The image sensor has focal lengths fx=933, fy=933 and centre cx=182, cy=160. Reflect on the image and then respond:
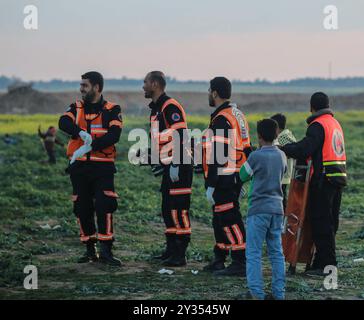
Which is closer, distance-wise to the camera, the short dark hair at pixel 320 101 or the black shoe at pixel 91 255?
the short dark hair at pixel 320 101

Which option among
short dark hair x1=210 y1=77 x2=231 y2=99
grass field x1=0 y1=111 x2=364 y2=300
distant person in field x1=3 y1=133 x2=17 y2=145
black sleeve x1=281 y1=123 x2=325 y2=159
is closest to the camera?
grass field x1=0 y1=111 x2=364 y2=300

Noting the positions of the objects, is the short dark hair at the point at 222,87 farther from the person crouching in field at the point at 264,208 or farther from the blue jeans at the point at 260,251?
the blue jeans at the point at 260,251

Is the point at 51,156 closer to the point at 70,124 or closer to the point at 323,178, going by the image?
the point at 70,124

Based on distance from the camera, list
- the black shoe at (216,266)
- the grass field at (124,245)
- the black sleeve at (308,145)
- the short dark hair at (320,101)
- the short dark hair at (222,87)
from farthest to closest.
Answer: the black shoe at (216,266) → the short dark hair at (320,101) → the short dark hair at (222,87) → the black sleeve at (308,145) → the grass field at (124,245)

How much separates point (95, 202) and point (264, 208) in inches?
123

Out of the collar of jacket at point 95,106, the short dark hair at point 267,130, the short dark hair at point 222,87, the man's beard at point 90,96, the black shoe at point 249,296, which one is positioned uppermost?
the short dark hair at point 222,87

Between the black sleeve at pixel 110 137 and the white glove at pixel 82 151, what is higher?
the black sleeve at pixel 110 137

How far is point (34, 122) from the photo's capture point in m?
54.2

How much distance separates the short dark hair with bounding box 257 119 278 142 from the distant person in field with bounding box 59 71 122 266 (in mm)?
2695

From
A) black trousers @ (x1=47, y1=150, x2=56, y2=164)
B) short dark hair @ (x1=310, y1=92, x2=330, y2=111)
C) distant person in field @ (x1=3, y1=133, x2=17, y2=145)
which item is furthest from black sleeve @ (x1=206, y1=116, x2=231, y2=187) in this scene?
distant person in field @ (x1=3, y1=133, x2=17, y2=145)

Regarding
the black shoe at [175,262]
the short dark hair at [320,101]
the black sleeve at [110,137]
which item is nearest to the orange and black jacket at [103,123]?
the black sleeve at [110,137]

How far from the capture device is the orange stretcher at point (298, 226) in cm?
1101

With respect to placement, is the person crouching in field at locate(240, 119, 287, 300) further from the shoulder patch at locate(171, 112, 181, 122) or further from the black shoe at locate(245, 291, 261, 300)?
the shoulder patch at locate(171, 112, 181, 122)

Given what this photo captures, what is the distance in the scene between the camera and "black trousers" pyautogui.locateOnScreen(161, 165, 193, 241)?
1177cm
